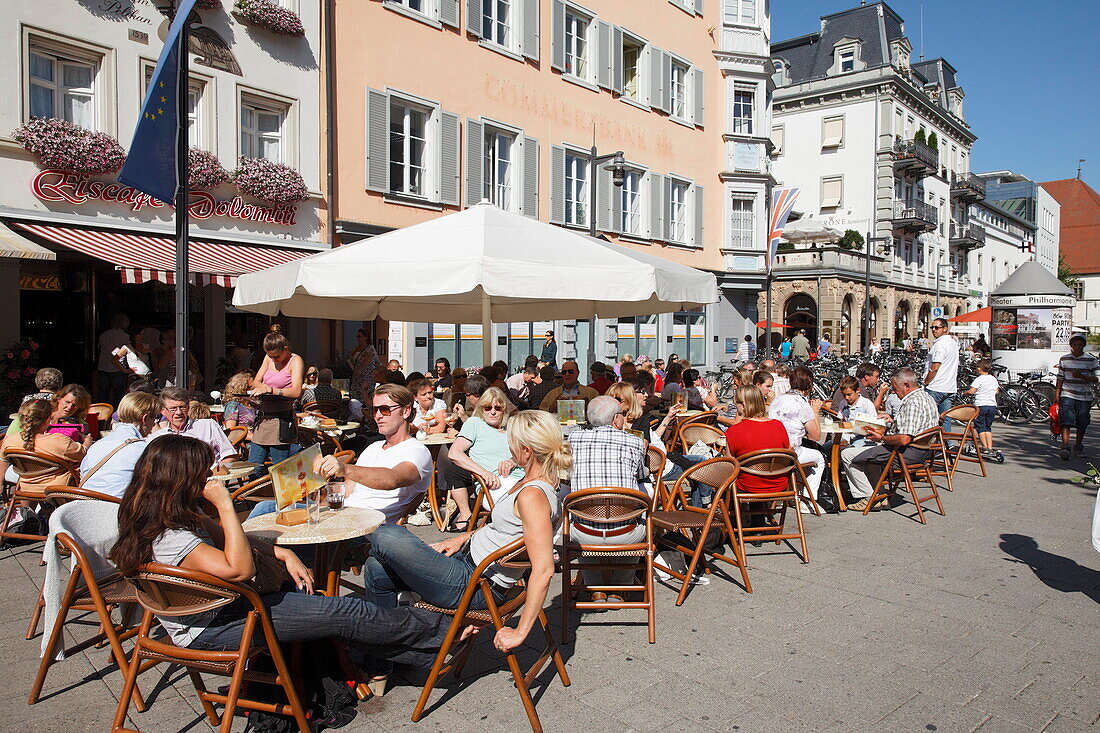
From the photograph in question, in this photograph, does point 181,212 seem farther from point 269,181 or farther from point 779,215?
point 779,215

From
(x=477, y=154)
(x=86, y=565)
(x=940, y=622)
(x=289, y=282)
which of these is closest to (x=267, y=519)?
(x=86, y=565)

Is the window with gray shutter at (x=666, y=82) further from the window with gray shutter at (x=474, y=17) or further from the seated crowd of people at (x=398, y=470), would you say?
the seated crowd of people at (x=398, y=470)

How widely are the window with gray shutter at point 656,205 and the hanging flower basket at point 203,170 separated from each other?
12035mm

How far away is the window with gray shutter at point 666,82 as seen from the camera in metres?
21.1

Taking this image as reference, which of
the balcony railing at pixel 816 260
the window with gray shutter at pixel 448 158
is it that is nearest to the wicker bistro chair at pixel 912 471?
the window with gray shutter at pixel 448 158

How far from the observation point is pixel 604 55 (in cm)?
1930

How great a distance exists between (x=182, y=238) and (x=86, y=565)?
11.8ft

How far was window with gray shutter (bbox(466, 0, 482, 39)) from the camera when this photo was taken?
15.6 metres

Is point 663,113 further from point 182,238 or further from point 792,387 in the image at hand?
point 182,238

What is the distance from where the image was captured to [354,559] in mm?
4402

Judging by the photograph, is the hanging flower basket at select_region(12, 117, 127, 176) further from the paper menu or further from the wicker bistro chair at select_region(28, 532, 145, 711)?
the paper menu

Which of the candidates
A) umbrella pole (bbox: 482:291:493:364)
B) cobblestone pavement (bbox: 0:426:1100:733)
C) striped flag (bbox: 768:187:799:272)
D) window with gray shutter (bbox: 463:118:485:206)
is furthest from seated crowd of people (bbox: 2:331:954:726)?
striped flag (bbox: 768:187:799:272)

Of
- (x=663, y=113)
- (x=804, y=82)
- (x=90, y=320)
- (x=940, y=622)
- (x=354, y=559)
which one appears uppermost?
(x=804, y=82)

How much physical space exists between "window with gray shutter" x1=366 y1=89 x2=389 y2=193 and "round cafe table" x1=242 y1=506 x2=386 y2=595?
11002 mm
